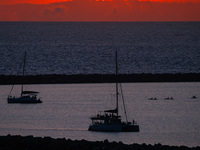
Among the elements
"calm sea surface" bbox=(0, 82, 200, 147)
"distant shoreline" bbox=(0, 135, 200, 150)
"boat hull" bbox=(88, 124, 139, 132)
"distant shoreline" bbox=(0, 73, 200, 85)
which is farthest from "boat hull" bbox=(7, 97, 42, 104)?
"distant shoreline" bbox=(0, 135, 200, 150)

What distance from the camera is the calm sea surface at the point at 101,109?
34938 mm

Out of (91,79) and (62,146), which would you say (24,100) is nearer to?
(91,79)

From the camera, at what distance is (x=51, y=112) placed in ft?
149

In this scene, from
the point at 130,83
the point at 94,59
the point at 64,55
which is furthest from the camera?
the point at 64,55

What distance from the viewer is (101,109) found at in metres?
45.9

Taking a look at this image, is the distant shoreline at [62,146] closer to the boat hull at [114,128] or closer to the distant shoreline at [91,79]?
the boat hull at [114,128]

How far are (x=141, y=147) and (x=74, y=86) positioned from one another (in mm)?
38991

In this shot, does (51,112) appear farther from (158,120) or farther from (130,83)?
(130,83)

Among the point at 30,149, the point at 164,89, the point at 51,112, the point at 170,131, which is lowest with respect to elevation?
the point at 30,149

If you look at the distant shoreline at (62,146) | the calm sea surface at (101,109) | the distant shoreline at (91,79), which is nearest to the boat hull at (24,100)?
the calm sea surface at (101,109)

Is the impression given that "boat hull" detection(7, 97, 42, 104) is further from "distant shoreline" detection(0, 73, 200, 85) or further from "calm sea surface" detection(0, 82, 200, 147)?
"distant shoreline" detection(0, 73, 200, 85)

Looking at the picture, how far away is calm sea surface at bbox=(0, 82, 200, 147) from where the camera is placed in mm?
34938

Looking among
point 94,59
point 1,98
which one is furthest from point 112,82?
point 94,59

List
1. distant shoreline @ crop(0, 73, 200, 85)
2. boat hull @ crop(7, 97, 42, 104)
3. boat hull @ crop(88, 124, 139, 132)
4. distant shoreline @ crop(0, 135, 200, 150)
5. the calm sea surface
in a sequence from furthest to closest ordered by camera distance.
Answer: distant shoreline @ crop(0, 73, 200, 85) → boat hull @ crop(7, 97, 42, 104) → boat hull @ crop(88, 124, 139, 132) → the calm sea surface → distant shoreline @ crop(0, 135, 200, 150)
